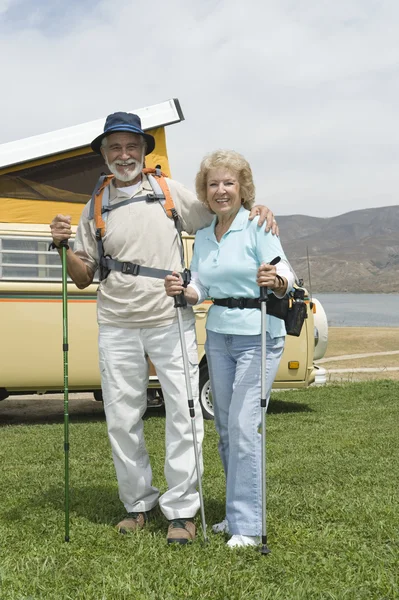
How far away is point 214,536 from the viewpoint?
407 centimetres

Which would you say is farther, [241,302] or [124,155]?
[124,155]

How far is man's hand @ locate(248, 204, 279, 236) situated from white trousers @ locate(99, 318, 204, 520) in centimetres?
71

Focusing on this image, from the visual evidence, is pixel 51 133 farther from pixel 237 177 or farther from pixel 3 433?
pixel 237 177

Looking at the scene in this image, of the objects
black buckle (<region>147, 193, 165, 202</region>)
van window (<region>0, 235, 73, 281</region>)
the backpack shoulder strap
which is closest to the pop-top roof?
van window (<region>0, 235, 73, 281</region>)

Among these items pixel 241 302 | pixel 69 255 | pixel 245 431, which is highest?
pixel 69 255

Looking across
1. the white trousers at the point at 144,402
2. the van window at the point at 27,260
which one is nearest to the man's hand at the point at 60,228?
the white trousers at the point at 144,402

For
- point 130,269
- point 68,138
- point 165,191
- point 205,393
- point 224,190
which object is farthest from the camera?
point 205,393

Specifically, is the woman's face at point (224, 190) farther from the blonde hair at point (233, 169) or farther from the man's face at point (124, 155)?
the man's face at point (124, 155)

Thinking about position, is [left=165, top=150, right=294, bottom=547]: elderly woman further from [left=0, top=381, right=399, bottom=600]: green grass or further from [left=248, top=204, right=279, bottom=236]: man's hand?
[left=0, top=381, right=399, bottom=600]: green grass

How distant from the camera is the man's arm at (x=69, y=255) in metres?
4.13

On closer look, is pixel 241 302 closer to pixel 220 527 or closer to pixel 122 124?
pixel 122 124

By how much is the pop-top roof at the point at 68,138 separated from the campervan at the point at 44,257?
1 cm

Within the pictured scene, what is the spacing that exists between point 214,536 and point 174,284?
1.40 metres

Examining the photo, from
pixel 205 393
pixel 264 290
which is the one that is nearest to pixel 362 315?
pixel 205 393
